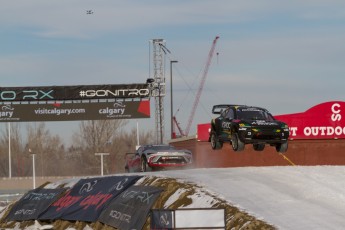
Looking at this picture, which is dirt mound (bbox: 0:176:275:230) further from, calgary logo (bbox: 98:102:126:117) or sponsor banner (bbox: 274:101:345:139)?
calgary logo (bbox: 98:102:126:117)

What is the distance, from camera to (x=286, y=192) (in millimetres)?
19484

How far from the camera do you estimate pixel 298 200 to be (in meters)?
18.7

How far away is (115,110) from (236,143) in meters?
49.7

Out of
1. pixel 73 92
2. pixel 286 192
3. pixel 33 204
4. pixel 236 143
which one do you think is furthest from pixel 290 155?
pixel 73 92

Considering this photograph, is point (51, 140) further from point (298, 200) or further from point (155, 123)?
point (298, 200)

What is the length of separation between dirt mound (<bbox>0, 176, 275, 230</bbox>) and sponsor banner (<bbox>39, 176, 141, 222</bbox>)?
232 millimetres

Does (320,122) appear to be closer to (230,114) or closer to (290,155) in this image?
(290,155)

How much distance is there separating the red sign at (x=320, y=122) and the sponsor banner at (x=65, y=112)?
32.7 m

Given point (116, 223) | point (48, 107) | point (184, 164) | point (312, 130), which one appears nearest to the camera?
point (116, 223)

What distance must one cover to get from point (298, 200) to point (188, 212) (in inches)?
241

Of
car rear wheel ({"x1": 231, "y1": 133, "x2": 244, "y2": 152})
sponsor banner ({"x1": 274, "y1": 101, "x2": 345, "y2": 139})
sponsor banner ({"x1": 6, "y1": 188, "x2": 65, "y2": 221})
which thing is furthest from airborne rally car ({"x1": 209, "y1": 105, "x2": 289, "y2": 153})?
sponsor banner ({"x1": 274, "y1": 101, "x2": 345, "y2": 139})

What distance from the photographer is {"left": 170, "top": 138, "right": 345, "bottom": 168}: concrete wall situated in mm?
42219

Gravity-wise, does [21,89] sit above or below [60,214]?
above

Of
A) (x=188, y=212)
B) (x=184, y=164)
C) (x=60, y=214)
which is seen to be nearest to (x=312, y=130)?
(x=184, y=164)
